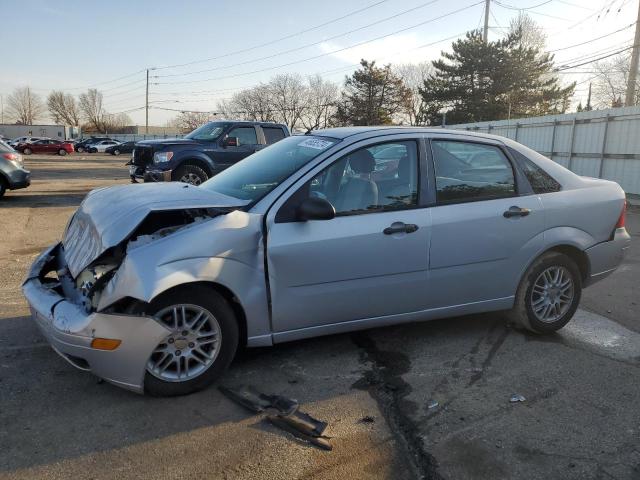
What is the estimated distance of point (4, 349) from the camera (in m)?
4.03

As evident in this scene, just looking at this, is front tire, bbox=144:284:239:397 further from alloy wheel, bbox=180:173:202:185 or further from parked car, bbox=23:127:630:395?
alloy wheel, bbox=180:173:202:185

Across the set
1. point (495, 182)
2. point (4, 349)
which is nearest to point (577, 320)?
point (495, 182)

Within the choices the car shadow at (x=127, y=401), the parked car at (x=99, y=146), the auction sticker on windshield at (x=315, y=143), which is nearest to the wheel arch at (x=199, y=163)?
the car shadow at (x=127, y=401)

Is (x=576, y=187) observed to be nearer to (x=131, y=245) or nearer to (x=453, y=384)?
(x=453, y=384)

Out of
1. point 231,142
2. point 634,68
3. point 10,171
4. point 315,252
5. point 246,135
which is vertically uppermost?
point 634,68

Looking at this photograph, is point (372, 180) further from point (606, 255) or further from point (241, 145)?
point (241, 145)

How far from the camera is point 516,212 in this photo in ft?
13.9

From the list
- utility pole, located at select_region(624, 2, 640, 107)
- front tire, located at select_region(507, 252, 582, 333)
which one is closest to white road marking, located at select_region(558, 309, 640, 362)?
front tire, located at select_region(507, 252, 582, 333)

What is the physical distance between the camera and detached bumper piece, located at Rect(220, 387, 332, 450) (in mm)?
3000

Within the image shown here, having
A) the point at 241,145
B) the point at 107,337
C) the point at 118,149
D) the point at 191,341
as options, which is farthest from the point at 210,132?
the point at 118,149

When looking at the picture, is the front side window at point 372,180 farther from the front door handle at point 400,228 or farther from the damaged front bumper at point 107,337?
the damaged front bumper at point 107,337

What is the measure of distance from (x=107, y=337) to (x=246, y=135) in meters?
10.4

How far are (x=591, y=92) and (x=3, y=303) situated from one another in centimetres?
5940

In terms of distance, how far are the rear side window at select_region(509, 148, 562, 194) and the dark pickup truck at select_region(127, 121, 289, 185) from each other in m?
8.76
